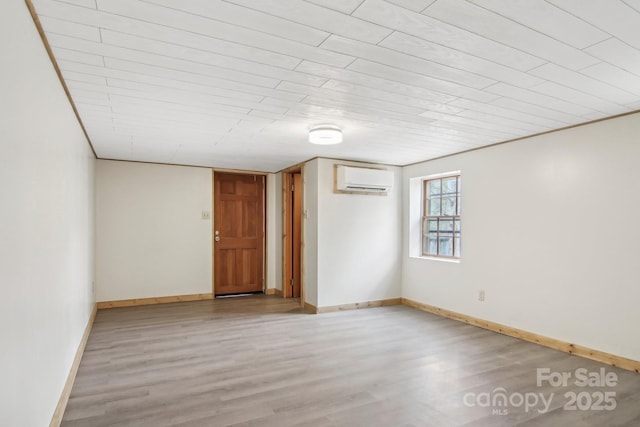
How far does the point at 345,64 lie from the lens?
2160mm

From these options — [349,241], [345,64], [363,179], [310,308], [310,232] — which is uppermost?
[345,64]

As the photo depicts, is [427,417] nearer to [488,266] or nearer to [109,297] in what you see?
[488,266]

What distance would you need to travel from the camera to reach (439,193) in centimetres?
536

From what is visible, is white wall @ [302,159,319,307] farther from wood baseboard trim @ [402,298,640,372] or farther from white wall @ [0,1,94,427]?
white wall @ [0,1,94,427]

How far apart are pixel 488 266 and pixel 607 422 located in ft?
7.15

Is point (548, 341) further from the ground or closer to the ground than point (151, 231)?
closer to the ground

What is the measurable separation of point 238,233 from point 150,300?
1.78 metres

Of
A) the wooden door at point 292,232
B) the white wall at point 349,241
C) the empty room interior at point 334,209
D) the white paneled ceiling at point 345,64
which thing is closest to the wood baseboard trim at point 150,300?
the empty room interior at point 334,209

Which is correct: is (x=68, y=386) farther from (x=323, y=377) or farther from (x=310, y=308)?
(x=310, y=308)

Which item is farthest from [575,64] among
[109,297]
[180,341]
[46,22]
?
[109,297]

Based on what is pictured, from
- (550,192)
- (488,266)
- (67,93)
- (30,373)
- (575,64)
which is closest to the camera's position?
(30,373)

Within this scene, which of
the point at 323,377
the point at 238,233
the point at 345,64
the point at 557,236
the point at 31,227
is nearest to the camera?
the point at 31,227

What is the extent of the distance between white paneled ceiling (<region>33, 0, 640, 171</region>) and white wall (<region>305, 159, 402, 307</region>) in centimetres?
160

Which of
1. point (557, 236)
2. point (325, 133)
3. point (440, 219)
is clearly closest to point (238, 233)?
point (440, 219)
